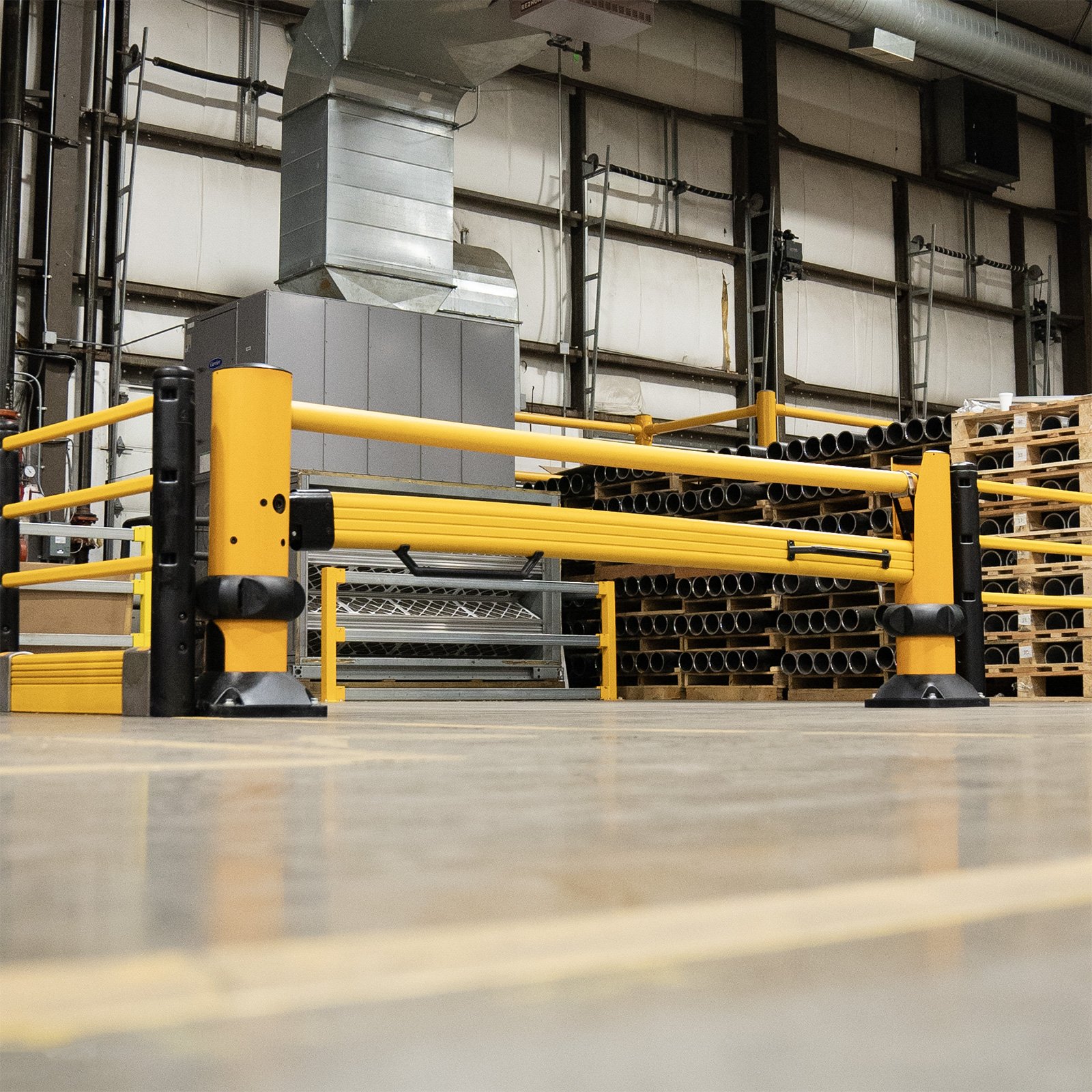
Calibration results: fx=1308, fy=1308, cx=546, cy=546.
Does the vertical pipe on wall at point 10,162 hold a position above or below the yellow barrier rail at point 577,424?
above

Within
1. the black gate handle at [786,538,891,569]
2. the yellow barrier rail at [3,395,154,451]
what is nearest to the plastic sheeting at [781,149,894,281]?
the black gate handle at [786,538,891,569]

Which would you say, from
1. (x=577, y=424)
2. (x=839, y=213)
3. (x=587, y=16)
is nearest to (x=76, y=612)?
(x=577, y=424)

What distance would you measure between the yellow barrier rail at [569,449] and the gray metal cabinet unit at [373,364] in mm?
4179

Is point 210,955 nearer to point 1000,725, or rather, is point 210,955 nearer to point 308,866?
point 308,866

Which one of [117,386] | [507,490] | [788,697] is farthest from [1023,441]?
[117,386]

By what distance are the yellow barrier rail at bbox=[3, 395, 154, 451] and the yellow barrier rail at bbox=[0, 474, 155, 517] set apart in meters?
0.19

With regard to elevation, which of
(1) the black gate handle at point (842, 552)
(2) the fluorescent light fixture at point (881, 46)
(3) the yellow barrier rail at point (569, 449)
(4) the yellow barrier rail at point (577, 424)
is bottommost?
(1) the black gate handle at point (842, 552)

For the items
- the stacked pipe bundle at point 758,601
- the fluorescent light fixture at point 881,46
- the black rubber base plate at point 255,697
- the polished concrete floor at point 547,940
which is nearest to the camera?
the polished concrete floor at point 547,940

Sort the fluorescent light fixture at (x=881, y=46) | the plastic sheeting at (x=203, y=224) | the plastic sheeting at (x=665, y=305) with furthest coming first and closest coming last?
1. the plastic sheeting at (x=665, y=305)
2. the fluorescent light fixture at (x=881, y=46)
3. the plastic sheeting at (x=203, y=224)

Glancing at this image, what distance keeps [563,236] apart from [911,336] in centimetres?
534

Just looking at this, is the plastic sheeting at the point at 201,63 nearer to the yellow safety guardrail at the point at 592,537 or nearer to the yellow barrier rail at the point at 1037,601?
the yellow barrier rail at the point at 1037,601

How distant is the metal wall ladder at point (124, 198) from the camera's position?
10.9 metres

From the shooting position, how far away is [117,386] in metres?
10.9

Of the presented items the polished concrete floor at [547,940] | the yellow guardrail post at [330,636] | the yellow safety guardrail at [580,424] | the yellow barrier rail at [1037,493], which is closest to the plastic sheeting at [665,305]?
the yellow safety guardrail at [580,424]
